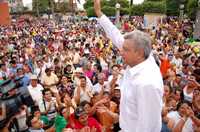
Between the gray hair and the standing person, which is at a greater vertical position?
the gray hair

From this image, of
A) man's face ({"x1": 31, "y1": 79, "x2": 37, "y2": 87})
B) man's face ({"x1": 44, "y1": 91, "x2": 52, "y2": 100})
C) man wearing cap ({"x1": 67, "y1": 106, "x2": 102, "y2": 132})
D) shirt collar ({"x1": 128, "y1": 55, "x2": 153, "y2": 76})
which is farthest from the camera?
man's face ({"x1": 31, "y1": 79, "x2": 37, "y2": 87})

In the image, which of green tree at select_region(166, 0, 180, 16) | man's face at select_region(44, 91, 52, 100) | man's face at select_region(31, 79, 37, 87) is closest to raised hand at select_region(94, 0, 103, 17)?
man's face at select_region(44, 91, 52, 100)

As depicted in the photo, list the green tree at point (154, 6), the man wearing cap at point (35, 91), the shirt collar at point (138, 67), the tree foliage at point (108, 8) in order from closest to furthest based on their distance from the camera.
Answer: the shirt collar at point (138, 67), the man wearing cap at point (35, 91), the green tree at point (154, 6), the tree foliage at point (108, 8)

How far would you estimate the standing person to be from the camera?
7.99ft

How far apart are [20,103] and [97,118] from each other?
176cm

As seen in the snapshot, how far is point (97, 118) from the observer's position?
5.26 m

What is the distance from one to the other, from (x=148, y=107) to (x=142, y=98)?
0.07 meters

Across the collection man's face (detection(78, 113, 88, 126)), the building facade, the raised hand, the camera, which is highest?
the raised hand

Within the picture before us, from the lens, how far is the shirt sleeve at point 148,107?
7.96ft

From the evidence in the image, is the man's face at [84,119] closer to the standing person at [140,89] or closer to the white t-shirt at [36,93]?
the white t-shirt at [36,93]

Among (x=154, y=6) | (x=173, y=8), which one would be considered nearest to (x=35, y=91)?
(x=154, y=6)

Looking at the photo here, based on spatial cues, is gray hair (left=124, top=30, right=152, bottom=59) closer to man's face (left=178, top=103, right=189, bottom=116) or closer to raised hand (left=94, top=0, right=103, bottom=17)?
raised hand (left=94, top=0, right=103, bottom=17)

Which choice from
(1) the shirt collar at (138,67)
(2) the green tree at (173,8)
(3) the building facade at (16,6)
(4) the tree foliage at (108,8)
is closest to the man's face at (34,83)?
(1) the shirt collar at (138,67)

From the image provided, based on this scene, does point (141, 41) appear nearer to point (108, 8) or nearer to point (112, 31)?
point (112, 31)
